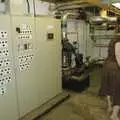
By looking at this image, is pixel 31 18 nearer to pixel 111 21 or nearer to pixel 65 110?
pixel 65 110

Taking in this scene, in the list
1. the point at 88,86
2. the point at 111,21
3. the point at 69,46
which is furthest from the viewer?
the point at 111,21

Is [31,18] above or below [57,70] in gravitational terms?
above

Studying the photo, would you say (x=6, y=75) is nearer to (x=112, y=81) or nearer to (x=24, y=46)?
(x=24, y=46)

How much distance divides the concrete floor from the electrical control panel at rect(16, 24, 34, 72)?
987mm

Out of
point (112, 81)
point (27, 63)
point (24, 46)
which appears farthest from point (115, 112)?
point (24, 46)

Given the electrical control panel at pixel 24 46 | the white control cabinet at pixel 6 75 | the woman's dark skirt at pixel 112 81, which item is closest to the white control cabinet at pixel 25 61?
the electrical control panel at pixel 24 46

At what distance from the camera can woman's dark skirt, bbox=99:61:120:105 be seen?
2.91 meters

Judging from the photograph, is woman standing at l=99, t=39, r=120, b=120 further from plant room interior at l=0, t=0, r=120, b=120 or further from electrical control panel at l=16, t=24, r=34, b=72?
electrical control panel at l=16, t=24, r=34, b=72

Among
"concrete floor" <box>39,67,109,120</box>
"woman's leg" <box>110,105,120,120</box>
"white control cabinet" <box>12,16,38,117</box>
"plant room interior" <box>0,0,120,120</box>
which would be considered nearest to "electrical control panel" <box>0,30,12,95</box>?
"plant room interior" <box>0,0,120,120</box>

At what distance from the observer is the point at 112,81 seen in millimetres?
2949

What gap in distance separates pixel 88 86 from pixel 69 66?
93cm

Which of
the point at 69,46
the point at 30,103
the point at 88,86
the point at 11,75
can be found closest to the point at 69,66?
the point at 69,46

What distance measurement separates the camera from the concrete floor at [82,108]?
3.17 meters

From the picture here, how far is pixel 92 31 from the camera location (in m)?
7.25
